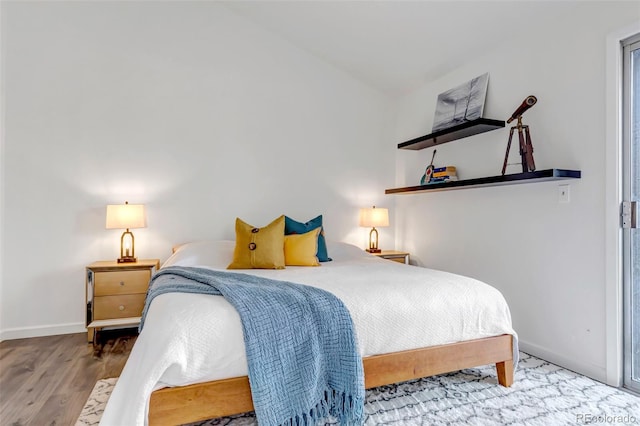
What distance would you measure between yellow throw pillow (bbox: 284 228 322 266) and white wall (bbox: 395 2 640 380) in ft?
4.51

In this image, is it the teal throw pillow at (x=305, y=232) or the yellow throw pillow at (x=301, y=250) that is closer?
the yellow throw pillow at (x=301, y=250)

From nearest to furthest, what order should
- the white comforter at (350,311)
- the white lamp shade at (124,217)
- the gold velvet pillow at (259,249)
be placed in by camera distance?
the white comforter at (350,311)
the gold velvet pillow at (259,249)
the white lamp shade at (124,217)

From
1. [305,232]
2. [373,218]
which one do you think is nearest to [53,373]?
[305,232]

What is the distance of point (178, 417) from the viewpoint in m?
1.38

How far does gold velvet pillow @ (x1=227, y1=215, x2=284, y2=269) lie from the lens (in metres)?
2.69

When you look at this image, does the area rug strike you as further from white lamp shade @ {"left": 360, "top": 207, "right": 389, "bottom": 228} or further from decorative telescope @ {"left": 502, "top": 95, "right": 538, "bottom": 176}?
white lamp shade @ {"left": 360, "top": 207, "right": 389, "bottom": 228}

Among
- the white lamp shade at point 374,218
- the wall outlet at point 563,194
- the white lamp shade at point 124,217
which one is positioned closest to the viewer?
the wall outlet at point 563,194

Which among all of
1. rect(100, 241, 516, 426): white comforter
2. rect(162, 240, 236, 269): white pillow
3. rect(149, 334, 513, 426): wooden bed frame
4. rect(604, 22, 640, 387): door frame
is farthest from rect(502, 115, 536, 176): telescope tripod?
rect(162, 240, 236, 269): white pillow

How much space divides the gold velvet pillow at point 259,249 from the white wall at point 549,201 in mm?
1671

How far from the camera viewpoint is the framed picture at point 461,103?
3.04 meters

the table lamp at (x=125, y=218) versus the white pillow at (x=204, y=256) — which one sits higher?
the table lamp at (x=125, y=218)

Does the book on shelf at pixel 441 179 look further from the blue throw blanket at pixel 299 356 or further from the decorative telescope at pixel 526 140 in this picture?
the blue throw blanket at pixel 299 356

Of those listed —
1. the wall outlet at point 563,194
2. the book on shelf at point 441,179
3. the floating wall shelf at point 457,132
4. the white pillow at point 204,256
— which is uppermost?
the floating wall shelf at point 457,132

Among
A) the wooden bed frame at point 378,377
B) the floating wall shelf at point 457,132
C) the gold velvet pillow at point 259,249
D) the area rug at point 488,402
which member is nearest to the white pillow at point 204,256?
the gold velvet pillow at point 259,249
